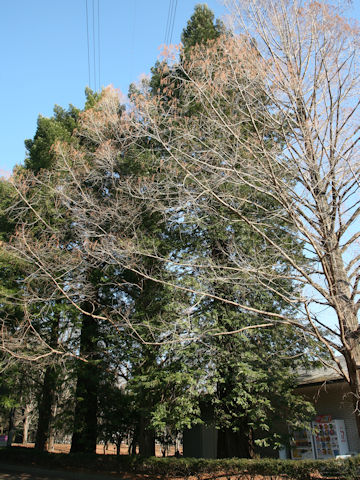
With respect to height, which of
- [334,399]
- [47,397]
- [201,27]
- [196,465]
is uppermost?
[201,27]

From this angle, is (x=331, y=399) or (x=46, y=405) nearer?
(x=331, y=399)

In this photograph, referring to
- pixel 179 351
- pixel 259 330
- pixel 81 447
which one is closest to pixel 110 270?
pixel 179 351

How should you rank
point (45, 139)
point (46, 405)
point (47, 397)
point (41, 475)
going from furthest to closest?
1. point (45, 139)
2. point (46, 405)
3. point (47, 397)
4. point (41, 475)

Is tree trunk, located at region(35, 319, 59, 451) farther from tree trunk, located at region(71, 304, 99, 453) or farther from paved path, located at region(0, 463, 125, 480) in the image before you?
paved path, located at region(0, 463, 125, 480)

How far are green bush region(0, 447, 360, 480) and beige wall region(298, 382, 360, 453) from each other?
3079mm

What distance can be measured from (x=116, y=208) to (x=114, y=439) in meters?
9.08

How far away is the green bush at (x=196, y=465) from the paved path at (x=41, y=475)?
1.83 feet

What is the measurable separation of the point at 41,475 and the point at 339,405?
33.3 feet

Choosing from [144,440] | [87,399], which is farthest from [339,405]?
[87,399]

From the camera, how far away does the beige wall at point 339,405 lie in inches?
450

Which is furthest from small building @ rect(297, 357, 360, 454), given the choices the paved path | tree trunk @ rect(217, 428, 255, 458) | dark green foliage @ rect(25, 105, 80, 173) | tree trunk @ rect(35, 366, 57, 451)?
dark green foliage @ rect(25, 105, 80, 173)

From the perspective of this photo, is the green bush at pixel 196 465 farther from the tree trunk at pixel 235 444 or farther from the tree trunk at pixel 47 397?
the tree trunk at pixel 235 444

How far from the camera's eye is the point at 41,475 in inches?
477

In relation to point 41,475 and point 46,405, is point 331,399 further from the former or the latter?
point 46,405
